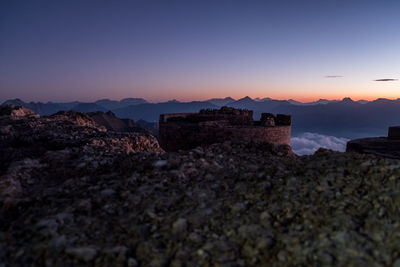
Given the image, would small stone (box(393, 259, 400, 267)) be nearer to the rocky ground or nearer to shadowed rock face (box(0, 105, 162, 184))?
the rocky ground

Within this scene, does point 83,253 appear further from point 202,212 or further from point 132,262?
point 202,212

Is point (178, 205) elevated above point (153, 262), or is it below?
above

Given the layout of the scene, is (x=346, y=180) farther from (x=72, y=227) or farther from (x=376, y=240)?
(x=72, y=227)

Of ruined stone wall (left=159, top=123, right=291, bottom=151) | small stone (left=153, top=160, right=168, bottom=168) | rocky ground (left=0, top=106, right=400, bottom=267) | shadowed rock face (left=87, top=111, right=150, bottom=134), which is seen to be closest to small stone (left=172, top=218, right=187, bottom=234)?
rocky ground (left=0, top=106, right=400, bottom=267)

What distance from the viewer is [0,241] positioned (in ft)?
6.15

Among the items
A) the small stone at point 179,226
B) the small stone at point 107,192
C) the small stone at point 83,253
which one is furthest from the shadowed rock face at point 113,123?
the small stone at point 83,253

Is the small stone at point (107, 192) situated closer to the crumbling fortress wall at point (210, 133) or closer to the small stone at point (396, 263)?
the small stone at point (396, 263)

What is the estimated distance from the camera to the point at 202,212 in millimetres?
2232

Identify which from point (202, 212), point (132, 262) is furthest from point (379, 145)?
point (132, 262)

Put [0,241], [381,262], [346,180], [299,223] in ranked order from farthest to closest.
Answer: [346,180] → [299,223] → [0,241] → [381,262]

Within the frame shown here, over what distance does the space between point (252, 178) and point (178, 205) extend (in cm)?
97

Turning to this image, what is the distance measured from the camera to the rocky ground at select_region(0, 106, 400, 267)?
67.4 inches

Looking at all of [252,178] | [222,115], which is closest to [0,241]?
[252,178]

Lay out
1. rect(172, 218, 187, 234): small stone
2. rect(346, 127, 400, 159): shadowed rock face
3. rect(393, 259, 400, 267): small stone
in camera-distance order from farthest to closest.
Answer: rect(346, 127, 400, 159): shadowed rock face, rect(172, 218, 187, 234): small stone, rect(393, 259, 400, 267): small stone
